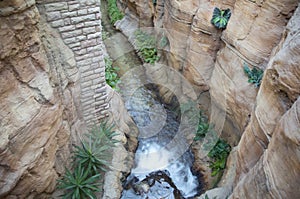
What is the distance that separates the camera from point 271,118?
3430mm

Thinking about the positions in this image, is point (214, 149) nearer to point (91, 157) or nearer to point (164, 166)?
point (164, 166)

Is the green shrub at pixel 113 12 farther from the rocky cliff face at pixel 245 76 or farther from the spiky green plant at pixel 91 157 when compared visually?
the spiky green plant at pixel 91 157

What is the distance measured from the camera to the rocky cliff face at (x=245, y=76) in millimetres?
2836

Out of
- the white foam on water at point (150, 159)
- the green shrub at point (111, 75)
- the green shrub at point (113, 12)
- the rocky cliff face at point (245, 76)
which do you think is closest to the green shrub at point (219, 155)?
the rocky cliff face at point (245, 76)

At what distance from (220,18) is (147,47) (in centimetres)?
400

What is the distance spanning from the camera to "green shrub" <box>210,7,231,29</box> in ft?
20.3

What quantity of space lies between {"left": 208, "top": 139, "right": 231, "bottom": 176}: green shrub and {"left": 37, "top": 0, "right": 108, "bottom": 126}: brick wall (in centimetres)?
303

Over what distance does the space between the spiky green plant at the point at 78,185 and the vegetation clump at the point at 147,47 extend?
5468 millimetres

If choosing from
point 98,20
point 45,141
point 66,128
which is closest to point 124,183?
point 66,128

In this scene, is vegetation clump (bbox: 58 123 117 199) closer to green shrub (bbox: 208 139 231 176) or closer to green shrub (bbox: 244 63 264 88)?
green shrub (bbox: 208 139 231 176)

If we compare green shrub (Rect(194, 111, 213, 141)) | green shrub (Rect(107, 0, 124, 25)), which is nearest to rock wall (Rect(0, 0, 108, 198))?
green shrub (Rect(194, 111, 213, 141))

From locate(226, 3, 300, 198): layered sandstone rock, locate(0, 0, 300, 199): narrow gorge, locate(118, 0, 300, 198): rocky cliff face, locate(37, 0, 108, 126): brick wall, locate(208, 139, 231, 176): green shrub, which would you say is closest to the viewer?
locate(226, 3, 300, 198): layered sandstone rock

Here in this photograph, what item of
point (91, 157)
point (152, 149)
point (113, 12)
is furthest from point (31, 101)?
point (113, 12)

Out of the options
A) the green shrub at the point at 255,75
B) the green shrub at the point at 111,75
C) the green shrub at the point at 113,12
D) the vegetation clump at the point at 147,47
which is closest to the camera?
the green shrub at the point at 255,75
